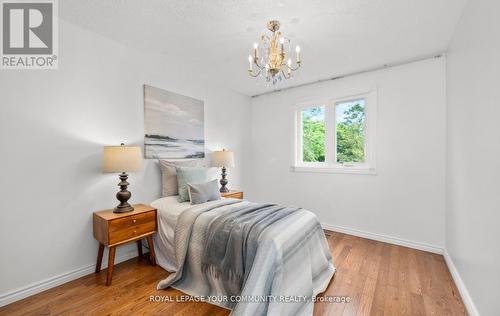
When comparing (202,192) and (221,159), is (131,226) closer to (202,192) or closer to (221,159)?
(202,192)

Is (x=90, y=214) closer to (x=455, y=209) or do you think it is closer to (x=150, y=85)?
(x=150, y=85)

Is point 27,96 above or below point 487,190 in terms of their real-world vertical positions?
above

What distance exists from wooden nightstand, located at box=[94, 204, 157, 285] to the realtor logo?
1.50 meters

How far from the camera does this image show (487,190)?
1386 millimetres

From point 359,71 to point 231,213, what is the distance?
9.23 feet

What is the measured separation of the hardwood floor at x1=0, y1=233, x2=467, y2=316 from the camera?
5.53 ft

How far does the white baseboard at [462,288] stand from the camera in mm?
1589

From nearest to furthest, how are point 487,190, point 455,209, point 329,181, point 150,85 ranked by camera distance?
point 487,190
point 455,209
point 150,85
point 329,181

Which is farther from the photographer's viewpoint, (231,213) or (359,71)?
(359,71)

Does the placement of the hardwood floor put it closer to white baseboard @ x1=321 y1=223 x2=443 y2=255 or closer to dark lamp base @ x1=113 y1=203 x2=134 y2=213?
white baseboard @ x1=321 y1=223 x2=443 y2=255

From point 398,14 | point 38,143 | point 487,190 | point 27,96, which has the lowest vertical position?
point 487,190

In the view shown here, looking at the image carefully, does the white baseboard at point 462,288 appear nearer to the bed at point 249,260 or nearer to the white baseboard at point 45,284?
the bed at point 249,260

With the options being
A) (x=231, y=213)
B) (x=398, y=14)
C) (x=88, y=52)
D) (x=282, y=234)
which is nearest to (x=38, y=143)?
(x=88, y=52)

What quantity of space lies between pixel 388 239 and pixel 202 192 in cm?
265
